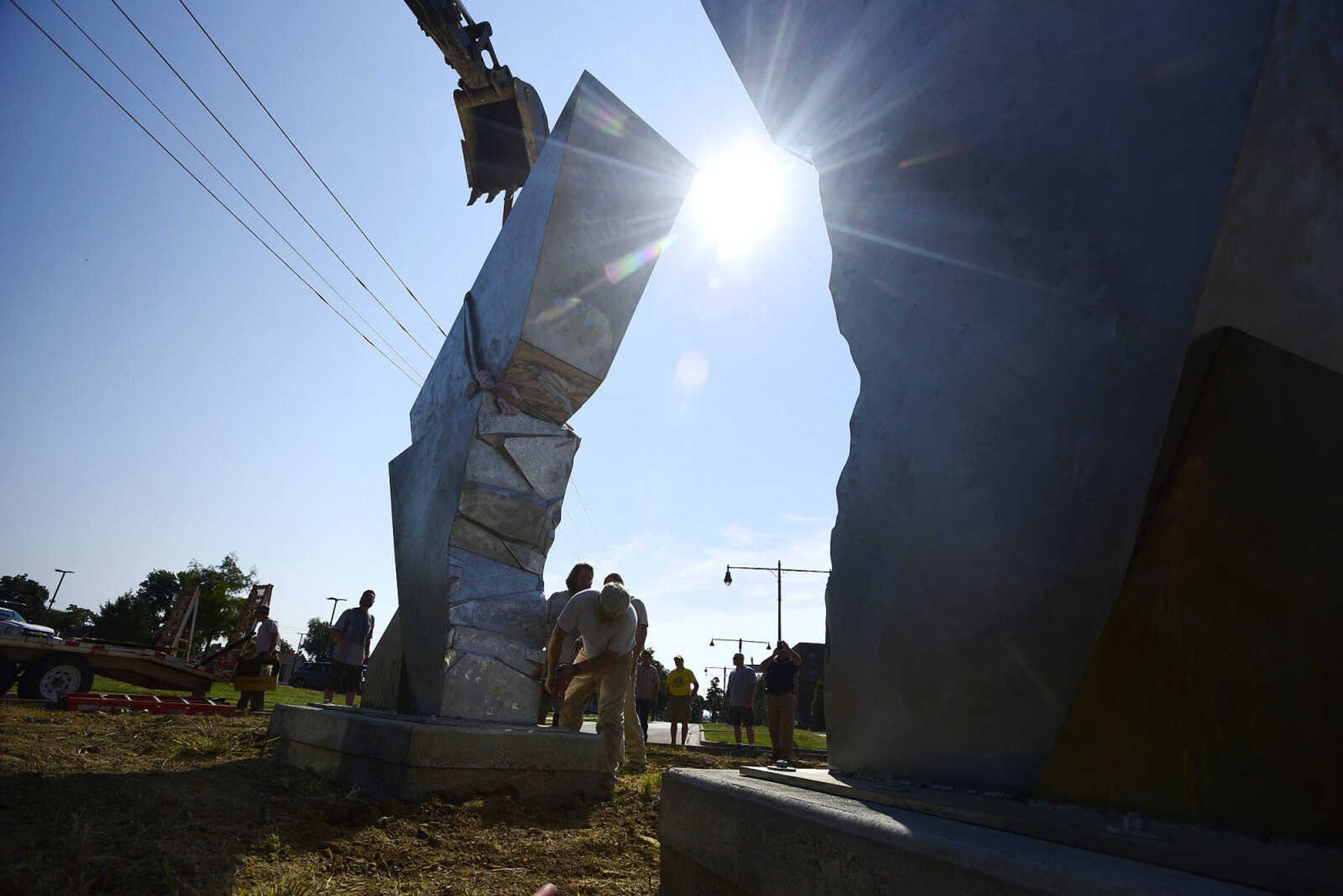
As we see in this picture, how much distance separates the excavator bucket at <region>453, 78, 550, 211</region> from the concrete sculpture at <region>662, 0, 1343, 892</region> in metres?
9.16

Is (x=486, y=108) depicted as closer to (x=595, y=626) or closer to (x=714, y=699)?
(x=595, y=626)

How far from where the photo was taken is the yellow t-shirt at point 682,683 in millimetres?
12586

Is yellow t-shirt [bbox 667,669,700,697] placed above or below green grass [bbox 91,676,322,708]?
above

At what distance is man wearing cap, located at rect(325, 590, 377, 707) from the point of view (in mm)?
8070

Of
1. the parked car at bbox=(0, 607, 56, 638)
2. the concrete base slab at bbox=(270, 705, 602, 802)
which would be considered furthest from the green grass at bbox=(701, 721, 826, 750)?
the parked car at bbox=(0, 607, 56, 638)

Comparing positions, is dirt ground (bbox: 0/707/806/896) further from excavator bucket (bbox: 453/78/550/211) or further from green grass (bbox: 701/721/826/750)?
excavator bucket (bbox: 453/78/550/211)

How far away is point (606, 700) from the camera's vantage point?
511 cm

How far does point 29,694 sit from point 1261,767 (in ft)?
38.9

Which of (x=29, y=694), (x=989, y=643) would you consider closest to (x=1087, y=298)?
(x=989, y=643)

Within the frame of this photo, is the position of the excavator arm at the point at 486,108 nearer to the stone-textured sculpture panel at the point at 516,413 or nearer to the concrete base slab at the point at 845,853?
the stone-textured sculpture panel at the point at 516,413

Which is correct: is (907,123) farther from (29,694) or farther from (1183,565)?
(29,694)

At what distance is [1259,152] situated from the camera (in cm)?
148

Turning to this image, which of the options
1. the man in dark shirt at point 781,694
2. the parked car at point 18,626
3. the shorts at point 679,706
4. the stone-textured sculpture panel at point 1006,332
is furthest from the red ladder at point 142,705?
the stone-textured sculpture panel at point 1006,332

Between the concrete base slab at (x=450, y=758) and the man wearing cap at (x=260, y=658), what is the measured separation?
545cm
